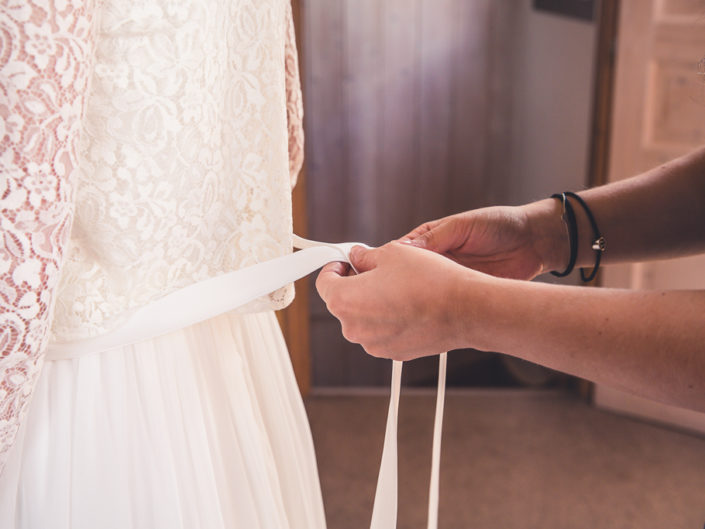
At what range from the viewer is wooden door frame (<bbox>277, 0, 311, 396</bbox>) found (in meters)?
2.21

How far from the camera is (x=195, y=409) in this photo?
0.61 m

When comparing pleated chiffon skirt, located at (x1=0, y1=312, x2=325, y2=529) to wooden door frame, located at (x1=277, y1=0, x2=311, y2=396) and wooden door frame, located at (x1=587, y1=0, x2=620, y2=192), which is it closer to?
wooden door frame, located at (x1=277, y1=0, x2=311, y2=396)

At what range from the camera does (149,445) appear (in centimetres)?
59

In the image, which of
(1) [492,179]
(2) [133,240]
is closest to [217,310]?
(2) [133,240]

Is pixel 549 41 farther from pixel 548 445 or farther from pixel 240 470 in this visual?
pixel 240 470

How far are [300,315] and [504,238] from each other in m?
1.62

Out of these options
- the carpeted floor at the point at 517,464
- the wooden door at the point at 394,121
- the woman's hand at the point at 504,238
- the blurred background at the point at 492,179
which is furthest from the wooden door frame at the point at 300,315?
the woman's hand at the point at 504,238

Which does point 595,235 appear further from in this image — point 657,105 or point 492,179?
point 492,179

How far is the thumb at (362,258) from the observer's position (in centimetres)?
68

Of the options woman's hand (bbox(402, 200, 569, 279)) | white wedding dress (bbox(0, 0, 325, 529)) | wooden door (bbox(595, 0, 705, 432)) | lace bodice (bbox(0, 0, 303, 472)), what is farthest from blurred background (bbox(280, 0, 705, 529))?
lace bodice (bbox(0, 0, 303, 472))

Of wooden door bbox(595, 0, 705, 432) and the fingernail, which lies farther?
wooden door bbox(595, 0, 705, 432)

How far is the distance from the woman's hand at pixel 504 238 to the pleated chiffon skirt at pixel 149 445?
33 cm

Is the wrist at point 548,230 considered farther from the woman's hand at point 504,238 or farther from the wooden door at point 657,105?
the wooden door at point 657,105

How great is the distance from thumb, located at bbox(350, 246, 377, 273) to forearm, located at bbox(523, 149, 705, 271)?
31 centimetres
